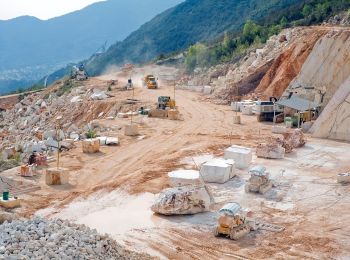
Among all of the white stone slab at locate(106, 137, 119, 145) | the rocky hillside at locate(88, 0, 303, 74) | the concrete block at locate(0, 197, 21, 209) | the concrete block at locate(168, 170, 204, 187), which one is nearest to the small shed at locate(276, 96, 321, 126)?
the white stone slab at locate(106, 137, 119, 145)

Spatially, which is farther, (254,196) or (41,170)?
(41,170)

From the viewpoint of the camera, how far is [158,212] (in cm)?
1483

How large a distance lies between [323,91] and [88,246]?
1986 cm

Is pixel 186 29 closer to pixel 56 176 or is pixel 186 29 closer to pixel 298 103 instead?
pixel 298 103

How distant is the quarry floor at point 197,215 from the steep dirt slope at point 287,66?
826 centimetres

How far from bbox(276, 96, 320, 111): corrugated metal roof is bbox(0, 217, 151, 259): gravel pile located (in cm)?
1729

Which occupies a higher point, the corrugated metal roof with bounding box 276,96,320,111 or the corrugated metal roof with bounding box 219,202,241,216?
the corrugated metal roof with bounding box 276,96,320,111

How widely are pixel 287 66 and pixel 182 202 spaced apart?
21.0m

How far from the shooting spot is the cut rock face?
14.7 meters

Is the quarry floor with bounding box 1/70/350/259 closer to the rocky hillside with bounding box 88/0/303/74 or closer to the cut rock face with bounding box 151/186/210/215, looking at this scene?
the cut rock face with bounding box 151/186/210/215

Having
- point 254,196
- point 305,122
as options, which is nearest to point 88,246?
point 254,196

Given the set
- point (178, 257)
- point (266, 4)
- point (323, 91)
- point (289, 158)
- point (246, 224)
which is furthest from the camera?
point (266, 4)

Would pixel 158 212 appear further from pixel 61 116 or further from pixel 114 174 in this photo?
pixel 61 116

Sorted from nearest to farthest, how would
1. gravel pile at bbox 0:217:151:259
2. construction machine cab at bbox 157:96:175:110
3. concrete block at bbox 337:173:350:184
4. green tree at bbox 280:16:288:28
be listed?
gravel pile at bbox 0:217:151:259 < concrete block at bbox 337:173:350:184 < construction machine cab at bbox 157:96:175:110 < green tree at bbox 280:16:288:28
